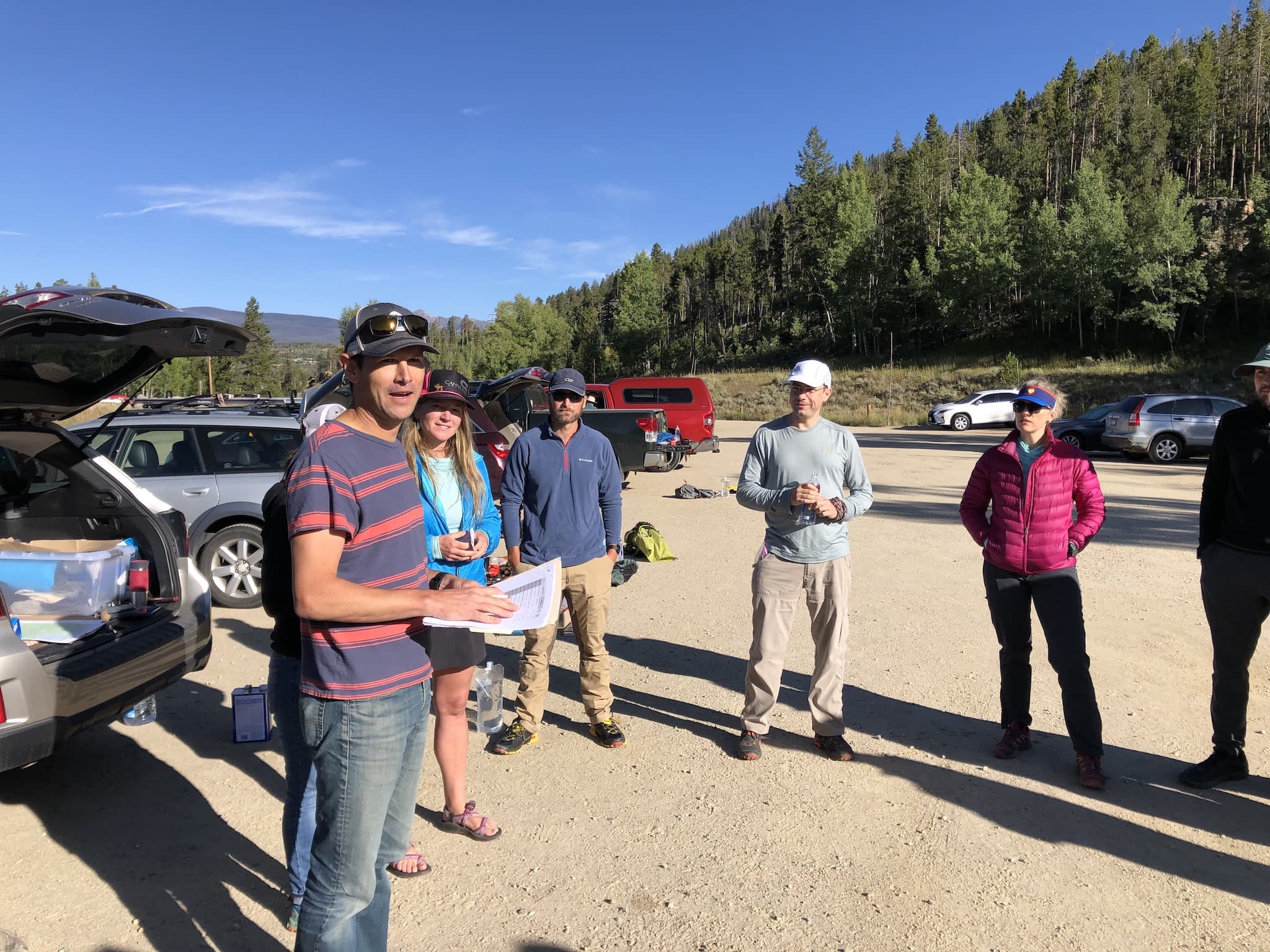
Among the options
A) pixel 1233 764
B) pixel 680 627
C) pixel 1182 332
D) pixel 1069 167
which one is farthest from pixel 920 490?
pixel 1069 167

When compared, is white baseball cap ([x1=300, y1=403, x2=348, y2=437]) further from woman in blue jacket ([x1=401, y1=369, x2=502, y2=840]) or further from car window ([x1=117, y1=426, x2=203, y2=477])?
car window ([x1=117, y1=426, x2=203, y2=477])

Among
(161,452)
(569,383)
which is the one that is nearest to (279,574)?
(569,383)

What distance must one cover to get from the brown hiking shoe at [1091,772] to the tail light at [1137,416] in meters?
17.3

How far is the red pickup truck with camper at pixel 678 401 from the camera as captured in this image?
1967 centimetres

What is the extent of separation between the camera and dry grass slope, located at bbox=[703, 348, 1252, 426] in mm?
37438

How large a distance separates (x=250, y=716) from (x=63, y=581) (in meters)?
1.14

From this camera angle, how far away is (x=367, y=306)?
1911 mm

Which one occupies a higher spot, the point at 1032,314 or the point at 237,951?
the point at 1032,314

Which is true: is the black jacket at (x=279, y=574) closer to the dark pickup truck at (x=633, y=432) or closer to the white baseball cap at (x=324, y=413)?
the white baseball cap at (x=324, y=413)

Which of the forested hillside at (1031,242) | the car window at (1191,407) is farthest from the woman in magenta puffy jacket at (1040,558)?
the forested hillside at (1031,242)

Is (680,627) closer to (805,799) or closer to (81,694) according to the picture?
(805,799)

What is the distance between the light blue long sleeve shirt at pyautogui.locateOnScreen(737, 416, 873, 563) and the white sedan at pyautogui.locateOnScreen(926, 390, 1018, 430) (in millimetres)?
29008

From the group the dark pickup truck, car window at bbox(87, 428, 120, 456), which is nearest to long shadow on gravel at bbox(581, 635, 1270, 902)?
car window at bbox(87, 428, 120, 456)

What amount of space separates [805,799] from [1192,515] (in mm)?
10251
